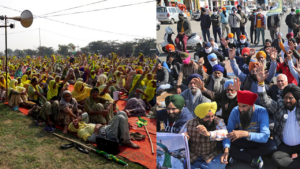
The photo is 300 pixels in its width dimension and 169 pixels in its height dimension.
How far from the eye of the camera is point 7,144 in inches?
177

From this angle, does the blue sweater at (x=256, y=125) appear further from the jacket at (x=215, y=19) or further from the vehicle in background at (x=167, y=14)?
the vehicle in background at (x=167, y=14)

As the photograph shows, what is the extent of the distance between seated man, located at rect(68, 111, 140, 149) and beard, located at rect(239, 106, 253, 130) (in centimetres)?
176

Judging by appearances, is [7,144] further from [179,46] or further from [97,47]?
[97,47]

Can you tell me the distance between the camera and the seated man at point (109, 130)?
4199 mm

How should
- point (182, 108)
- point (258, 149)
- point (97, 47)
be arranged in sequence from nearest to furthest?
point (258, 149), point (182, 108), point (97, 47)

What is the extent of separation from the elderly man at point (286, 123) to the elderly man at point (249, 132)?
83 millimetres

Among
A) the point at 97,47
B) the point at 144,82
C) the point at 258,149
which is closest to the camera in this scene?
the point at 258,149

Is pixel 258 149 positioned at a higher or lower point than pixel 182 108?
lower

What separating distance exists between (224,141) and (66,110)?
2959 millimetres

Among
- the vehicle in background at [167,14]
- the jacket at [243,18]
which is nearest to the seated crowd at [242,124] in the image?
the jacket at [243,18]

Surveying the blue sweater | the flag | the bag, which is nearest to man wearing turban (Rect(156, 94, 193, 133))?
the blue sweater

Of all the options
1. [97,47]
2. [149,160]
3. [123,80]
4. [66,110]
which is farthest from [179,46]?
[97,47]

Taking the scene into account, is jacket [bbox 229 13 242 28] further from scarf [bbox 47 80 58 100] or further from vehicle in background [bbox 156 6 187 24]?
vehicle in background [bbox 156 6 187 24]

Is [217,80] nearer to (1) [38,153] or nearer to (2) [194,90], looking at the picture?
(2) [194,90]
